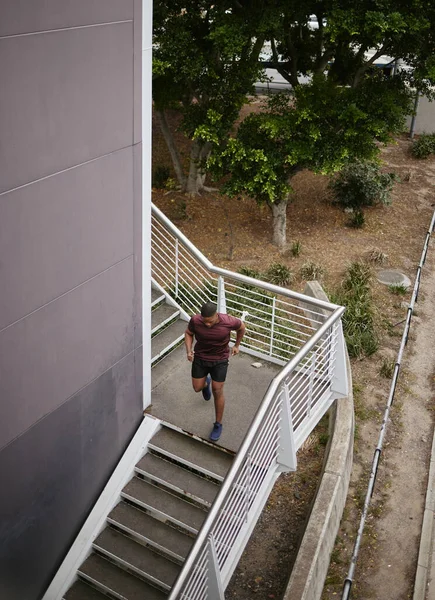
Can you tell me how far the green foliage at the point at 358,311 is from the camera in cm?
1243

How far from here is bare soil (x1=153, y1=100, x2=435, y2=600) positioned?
8680mm

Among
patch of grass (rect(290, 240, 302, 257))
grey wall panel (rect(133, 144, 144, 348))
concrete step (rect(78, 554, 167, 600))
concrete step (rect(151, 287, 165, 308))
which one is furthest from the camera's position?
patch of grass (rect(290, 240, 302, 257))

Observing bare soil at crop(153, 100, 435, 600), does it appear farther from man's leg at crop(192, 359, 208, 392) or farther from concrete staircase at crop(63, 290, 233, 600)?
man's leg at crop(192, 359, 208, 392)

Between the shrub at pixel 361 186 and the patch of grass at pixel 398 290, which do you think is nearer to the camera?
the patch of grass at pixel 398 290

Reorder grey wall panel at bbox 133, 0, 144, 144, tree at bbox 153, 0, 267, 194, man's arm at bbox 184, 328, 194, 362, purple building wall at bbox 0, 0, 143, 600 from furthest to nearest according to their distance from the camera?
tree at bbox 153, 0, 267, 194 → man's arm at bbox 184, 328, 194, 362 → grey wall panel at bbox 133, 0, 144, 144 → purple building wall at bbox 0, 0, 143, 600

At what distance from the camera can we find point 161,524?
24.9 feet

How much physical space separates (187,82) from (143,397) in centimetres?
955

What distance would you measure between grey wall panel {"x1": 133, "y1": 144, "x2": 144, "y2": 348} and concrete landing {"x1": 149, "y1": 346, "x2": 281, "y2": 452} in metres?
0.98

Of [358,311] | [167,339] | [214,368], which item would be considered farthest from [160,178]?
[214,368]

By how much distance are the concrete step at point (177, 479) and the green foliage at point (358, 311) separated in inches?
216

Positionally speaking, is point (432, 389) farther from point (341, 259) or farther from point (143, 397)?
point (143, 397)

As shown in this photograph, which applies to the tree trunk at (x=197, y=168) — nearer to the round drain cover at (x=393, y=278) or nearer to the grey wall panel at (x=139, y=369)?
the round drain cover at (x=393, y=278)

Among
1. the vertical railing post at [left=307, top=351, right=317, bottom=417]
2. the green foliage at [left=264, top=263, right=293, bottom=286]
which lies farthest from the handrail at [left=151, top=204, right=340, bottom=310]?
the green foliage at [left=264, top=263, right=293, bottom=286]

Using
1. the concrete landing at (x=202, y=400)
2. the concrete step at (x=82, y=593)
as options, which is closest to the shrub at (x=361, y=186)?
the concrete landing at (x=202, y=400)
